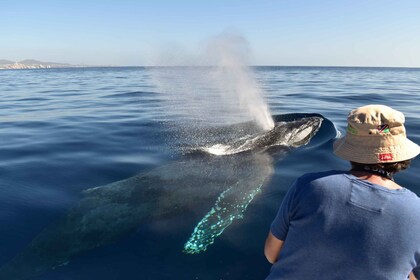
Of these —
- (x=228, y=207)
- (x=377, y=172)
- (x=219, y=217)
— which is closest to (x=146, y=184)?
(x=228, y=207)

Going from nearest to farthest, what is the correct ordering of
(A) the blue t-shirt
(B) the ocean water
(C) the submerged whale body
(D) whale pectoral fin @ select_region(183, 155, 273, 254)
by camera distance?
(A) the blue t-shirt
(B) the ocean water
(C) the submerged whale body
(D) whale pectoral fin @ select_region(183, 155, 273, 254)

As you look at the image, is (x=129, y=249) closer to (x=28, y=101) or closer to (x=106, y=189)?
(x=106, y=189)

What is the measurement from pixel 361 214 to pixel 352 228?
118 millimetres

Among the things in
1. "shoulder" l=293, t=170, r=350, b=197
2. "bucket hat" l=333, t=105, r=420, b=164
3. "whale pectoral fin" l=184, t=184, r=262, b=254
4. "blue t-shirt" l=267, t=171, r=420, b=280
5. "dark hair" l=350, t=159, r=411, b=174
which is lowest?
"whale pectoral fin" l=184, t=184, r=262, b=254

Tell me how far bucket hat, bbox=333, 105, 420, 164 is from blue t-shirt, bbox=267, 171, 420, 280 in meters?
0.22

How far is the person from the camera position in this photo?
8.22ft

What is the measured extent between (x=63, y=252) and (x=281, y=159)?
6.11 metres

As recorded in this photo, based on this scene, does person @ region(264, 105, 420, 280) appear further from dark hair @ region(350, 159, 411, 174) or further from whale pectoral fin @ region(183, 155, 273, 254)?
whale pectoral fin @ region(183, 155, 273, 254)

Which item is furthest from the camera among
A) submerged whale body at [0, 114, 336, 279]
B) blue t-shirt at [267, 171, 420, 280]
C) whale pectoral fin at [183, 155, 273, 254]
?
whale pectoral fin at [183, 155, 273, 254]

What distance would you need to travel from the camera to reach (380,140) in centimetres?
269

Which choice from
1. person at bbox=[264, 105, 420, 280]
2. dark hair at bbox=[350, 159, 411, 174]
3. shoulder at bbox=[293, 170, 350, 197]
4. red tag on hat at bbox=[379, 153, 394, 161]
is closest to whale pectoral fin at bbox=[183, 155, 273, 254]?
person at bbox=[264, 105, 420, 280]

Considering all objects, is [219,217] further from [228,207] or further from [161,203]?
[161,203]

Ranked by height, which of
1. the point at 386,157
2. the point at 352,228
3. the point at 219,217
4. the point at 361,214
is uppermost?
the point at 386,157

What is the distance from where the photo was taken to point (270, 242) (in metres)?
3.13
